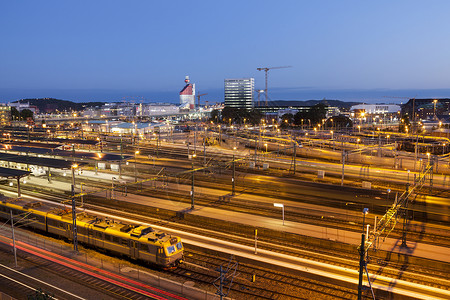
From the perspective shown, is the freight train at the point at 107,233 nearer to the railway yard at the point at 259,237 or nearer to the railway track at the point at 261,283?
the railway yard at the point at 259,237

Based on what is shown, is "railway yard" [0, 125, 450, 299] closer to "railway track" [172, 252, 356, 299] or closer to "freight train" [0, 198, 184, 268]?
"railway track" [172, 252, 356, 299]

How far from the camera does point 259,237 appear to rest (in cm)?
1931

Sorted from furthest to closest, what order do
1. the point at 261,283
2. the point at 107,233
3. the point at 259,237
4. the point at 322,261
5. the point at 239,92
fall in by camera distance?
the point at 239,92, the point at 259,237, the point at 107,233, the point at 322,261, the point at 261,283

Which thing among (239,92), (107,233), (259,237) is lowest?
(259,237)

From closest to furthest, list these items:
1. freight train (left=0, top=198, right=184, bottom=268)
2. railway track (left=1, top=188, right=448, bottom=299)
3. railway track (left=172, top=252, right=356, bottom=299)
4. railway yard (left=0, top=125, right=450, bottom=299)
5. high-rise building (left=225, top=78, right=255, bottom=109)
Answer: railway track (left=172, top=252, right=356, bottom=299), railway yard (left=0, top=125, right=450, bottom=299), railway track (left=1, top=188, right=448, bottom=299), freight train (left=0, top=198, right=184, bottom=268), high-rise building (left=225, top=78, right=255, bottom=109)

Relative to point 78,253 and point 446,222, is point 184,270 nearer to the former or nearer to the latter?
point 78,253

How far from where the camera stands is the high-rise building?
189500 millimetres

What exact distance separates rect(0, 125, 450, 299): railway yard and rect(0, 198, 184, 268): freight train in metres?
0.60

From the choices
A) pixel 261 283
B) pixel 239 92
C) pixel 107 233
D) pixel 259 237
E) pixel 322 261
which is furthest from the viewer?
pixel 239 92

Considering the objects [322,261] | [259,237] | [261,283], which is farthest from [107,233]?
[322,261]

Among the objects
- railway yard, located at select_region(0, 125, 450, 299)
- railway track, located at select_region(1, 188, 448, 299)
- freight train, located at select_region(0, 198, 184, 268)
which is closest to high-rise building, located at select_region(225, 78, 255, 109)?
railway yard, located at select_region(0, 125, 450, 299)

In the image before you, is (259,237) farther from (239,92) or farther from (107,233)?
(239,92)

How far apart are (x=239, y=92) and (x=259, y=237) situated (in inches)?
6943

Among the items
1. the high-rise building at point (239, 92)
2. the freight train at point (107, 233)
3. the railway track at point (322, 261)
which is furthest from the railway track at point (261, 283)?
the high-rise building at point (239, 92)
